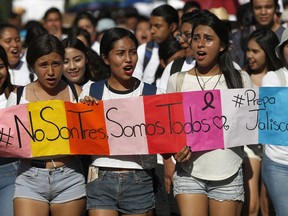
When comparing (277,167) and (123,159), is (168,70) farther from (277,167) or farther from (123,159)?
(277,167)

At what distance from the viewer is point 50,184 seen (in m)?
5.95

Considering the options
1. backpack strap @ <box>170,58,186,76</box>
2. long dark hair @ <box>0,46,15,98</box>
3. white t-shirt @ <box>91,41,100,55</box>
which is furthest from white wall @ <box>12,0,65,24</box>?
long dark hair @ <box>0,46,15,98</box>

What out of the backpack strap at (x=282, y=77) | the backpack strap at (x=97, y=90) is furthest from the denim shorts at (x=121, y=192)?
the backpack strap at (x=282, y=77)

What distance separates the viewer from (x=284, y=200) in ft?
19.6

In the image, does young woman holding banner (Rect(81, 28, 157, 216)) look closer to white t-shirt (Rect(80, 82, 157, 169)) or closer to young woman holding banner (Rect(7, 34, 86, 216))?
white t-shirt (Rect(80, 82, 157, 169))

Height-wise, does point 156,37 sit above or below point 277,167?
above

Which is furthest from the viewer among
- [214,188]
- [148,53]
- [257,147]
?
[148,53]

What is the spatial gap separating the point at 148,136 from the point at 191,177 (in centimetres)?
50

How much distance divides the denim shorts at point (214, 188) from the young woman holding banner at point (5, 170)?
4.50ft

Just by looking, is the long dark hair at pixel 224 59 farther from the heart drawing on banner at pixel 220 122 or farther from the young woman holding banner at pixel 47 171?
the young woman holding banner at pixel 47 171

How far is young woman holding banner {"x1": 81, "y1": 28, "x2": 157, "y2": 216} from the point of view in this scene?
5.91 metres

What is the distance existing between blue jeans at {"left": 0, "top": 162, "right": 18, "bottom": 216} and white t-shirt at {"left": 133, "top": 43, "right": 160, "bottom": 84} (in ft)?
8.88

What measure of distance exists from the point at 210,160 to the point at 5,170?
1.72m

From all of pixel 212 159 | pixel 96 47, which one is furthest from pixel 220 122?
pixel 96 47
